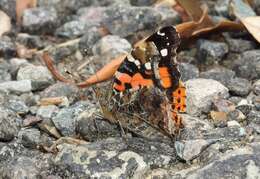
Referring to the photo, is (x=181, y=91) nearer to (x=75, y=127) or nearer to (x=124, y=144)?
(x=124, y=144)

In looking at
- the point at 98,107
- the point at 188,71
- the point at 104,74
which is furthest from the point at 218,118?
the point at 104,74

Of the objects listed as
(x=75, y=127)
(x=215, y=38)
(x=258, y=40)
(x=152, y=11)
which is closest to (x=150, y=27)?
(x=152, y=11)

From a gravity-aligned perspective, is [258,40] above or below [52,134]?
above

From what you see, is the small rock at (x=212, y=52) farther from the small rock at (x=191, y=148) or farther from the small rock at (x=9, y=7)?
the small rock at (x=9, y=7)

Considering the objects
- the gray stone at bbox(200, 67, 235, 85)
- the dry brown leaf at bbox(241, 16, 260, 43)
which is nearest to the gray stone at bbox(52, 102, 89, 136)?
the gray stone at bbox(200, 67, 235, 85)

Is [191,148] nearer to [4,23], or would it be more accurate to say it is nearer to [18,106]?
[18,106]
